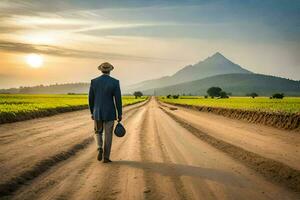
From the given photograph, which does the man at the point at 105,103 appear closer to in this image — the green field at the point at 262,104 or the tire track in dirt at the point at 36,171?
the tire track in dirt at the point at 36,171

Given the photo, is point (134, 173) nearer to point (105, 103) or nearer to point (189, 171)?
point (189, 171)

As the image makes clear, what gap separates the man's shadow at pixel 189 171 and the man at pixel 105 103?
829mm

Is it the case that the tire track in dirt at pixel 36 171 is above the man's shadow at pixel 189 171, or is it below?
above

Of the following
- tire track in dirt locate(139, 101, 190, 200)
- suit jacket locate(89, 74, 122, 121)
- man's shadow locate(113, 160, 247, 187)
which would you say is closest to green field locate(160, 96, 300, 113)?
tire track in dirt locate(139, 101, 190, 200)

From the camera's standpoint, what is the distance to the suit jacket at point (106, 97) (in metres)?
11.3

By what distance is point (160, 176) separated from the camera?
8953 millimetres

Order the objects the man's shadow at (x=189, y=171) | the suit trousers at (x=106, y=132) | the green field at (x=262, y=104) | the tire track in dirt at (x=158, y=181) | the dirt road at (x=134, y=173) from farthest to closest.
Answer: the green field at (x=262, y=104) < the suit trousers at (x=106, y=132) < the man's shadow at (x=189, y=171) < the dirt road at (x=134, y=173) < the tire track in dirt at (x=158, y=181)

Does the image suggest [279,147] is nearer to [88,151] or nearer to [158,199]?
[88,151]

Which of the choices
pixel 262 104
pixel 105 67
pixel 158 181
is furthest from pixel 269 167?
pixel 262 104

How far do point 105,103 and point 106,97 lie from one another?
0.17 metres

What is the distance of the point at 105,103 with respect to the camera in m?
11.4

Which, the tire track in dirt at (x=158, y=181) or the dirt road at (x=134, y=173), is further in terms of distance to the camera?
the dirt road at (x=134, y=173)

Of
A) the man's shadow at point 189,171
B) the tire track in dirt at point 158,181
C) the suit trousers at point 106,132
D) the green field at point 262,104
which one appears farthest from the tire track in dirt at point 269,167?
the green field at point 262,104

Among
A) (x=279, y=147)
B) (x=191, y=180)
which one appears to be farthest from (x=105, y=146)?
(x=279, y=147)
